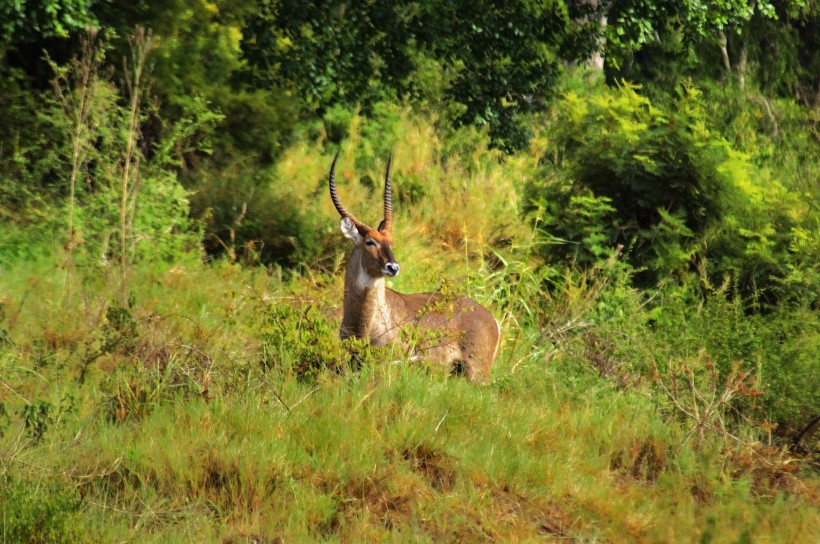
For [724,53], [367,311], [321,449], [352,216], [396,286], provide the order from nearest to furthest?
[321,449], [367,311], [352,216], [396,286], [724,53]

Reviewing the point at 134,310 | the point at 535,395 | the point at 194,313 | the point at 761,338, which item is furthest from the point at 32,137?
the point at 761,338

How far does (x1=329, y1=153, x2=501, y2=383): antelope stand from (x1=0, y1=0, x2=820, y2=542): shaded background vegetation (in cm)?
27

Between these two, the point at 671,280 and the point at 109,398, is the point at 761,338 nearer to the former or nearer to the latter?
the point at 671,280

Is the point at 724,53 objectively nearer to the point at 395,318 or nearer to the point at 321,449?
the point at 395,318

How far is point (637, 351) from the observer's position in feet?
28.9

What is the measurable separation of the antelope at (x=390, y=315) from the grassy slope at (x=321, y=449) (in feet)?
0.79

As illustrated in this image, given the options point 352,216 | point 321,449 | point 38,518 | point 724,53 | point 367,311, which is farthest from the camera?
point 724,53

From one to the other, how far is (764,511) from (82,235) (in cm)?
658

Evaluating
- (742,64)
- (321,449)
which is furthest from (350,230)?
(742,64)

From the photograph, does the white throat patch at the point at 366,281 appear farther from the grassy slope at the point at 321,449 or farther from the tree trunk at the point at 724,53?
the tree trunk at the point at 724,53

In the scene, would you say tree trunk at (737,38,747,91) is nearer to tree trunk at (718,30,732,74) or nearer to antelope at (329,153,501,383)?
tree trunk at (718,30,732,74)

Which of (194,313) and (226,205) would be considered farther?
(226,205)

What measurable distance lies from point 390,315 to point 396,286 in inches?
135

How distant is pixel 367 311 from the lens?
26.7 ft
